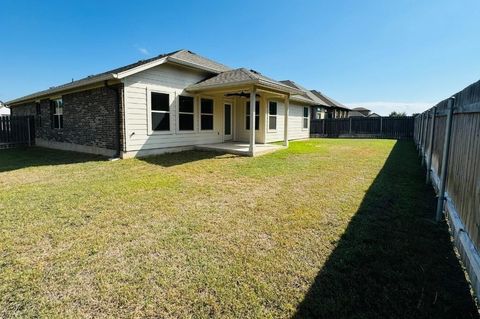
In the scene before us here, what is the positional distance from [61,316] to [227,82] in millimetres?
8543

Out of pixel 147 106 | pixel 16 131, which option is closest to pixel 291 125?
pixel 147 106

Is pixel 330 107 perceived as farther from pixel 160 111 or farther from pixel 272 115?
pixel 160 111

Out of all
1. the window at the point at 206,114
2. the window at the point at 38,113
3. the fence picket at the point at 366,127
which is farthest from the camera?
the fence picket at the point at 366,127

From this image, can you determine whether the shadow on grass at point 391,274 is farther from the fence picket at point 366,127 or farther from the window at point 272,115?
the fence picket at point 366,127

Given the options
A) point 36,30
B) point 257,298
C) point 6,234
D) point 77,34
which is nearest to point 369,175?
point 257,298

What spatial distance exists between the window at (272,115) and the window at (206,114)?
342 cm

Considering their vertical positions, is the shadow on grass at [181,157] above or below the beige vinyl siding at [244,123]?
below

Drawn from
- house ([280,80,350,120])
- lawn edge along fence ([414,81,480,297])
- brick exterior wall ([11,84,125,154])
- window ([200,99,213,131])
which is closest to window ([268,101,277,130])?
window ([200,99,213,131])

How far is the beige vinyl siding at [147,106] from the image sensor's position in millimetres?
9008

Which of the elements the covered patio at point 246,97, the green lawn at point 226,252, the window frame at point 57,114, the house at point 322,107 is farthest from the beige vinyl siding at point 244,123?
the house at point 322,107

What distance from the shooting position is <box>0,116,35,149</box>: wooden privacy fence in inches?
547

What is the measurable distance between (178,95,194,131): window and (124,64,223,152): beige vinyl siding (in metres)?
0.17

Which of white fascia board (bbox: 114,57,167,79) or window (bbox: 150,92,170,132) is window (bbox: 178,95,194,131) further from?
white fascia board (bbox: 114,57,167,79)

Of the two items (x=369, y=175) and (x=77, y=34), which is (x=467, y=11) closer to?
(x=369, y=175)
